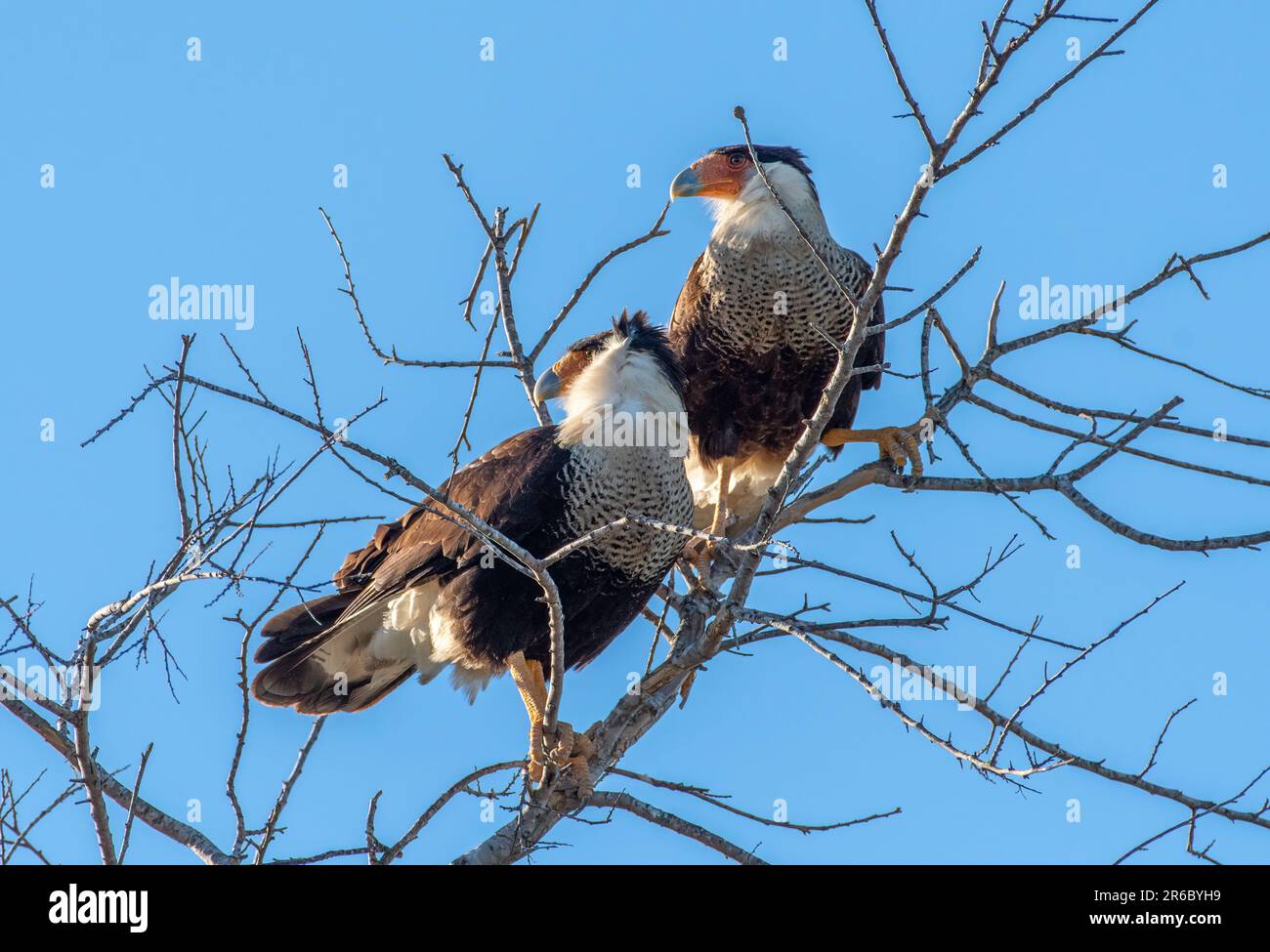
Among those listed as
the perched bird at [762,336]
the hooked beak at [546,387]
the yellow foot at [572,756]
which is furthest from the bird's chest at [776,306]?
the yellow foot at [572,756]

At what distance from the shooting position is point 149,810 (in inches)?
185

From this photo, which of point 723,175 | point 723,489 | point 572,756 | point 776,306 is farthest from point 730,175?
point 572,756

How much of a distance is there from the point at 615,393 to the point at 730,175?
176cm

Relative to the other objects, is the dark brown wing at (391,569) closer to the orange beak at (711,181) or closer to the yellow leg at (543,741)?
the yellow leg at (543,741)

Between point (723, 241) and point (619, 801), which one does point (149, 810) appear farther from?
point (723, 241)

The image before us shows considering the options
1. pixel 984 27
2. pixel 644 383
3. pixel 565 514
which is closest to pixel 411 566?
pixel 565 514

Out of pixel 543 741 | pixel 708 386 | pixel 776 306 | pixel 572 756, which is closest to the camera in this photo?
pixel 543 741

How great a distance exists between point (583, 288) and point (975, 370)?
1.42 m

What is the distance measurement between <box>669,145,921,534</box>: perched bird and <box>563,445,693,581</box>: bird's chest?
970mm

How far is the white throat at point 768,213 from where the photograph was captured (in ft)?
22.9

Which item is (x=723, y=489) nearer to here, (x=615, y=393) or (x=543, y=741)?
(x=615, y=393)

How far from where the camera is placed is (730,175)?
7.26 meters

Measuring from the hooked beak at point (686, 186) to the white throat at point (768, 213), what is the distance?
0.54ft
